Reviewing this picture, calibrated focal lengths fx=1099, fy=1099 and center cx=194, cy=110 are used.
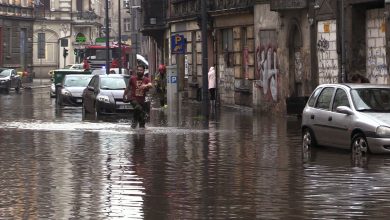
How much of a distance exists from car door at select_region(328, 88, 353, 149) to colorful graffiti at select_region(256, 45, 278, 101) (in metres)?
17.1

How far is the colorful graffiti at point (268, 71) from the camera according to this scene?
38.2 meters

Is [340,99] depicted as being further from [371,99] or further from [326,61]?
[326,61]

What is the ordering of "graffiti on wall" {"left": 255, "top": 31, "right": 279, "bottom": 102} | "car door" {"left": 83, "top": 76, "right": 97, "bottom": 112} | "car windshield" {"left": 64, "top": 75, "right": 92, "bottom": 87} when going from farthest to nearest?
"car windshield" {"left": 64, "top": 75, "right": 92, "bottom": 87} < "graffiti on wall" {"left": 255, "top": 31, "right": 279, "bottom": 102} < "car door" {"left": 83, "top": 76, "right": 97, "bottom": 112}

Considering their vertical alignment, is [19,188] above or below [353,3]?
below

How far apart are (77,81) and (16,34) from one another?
44633 millimetres

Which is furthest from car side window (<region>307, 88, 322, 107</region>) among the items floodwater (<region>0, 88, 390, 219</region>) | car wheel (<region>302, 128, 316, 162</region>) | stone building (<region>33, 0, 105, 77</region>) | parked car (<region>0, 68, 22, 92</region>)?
stone building (<region>33, 0, 105, 77</region>)

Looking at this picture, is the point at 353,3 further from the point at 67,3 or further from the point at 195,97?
the point at 67,3

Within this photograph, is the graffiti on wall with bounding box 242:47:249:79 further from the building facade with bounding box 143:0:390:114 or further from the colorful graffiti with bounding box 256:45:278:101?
the colorful graffiti with bounding box 256:45:278:101

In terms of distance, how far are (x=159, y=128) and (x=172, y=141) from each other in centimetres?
523

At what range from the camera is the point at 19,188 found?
14.8 m

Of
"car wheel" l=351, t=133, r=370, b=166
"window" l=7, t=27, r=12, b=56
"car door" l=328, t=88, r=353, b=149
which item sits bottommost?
"car wheel" l=351, t=133, r=370, b=166

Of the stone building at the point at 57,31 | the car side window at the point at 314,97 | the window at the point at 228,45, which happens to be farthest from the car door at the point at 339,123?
the stone building at the point at 57,31

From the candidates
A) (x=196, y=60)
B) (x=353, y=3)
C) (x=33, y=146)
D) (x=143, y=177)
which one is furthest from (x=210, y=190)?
(x=196, y=60)

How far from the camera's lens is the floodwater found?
41.1 feet
